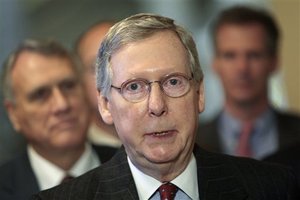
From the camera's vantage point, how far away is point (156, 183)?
213 cm

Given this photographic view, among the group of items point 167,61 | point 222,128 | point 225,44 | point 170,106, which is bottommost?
point 222,128

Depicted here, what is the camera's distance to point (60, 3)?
5023 mm

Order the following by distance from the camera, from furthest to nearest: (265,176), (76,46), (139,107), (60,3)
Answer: (60,3) → (76,46) → (265,176) → (139,107)

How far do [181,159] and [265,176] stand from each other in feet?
0.96

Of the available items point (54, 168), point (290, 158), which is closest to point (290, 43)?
point (290, 158)

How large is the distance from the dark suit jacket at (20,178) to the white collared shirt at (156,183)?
820 millimetres

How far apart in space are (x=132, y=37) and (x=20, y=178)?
45.5 inches

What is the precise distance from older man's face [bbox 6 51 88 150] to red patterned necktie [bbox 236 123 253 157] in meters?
1.18

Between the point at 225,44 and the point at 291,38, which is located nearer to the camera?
the point at 225,44

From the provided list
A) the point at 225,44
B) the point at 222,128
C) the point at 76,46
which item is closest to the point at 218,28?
the point at 225,44

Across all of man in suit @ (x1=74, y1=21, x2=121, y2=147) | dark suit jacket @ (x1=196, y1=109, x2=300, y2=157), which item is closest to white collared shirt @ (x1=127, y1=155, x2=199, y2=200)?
man in suit @ (x1=74, y1=21, x2=121, y2=147)

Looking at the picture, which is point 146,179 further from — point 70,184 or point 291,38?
point 291,38

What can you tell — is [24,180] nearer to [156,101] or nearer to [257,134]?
[156,101]

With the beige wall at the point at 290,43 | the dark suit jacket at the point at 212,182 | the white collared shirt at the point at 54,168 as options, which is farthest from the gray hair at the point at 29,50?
the beige wall at the point at 290,43
